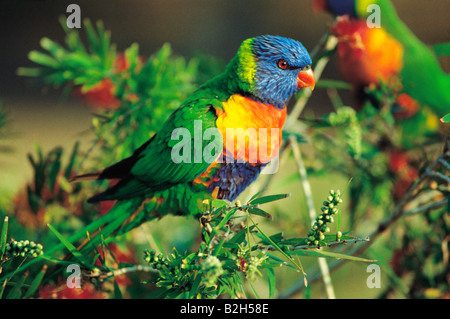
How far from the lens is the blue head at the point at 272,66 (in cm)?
63

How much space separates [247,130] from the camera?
2.04ft

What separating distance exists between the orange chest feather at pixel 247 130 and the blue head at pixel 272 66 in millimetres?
30

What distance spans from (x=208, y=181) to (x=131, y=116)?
0.29m

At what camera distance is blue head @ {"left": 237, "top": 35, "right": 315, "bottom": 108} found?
63 centimetres

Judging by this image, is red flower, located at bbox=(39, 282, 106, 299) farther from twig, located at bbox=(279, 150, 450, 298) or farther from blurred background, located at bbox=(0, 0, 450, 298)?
blurred background, located at bbox=(0, 0, 450, 298)

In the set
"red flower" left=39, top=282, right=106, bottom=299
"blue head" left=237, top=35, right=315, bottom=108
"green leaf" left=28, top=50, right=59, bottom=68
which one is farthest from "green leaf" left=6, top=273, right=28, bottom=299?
"green leaf" left=28, top=50, right=59, bottom=68

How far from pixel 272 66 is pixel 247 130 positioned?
12 centimetres

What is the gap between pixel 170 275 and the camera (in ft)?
1.44

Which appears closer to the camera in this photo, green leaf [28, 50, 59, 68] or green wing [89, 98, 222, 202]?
green wing [89, 98, 222, 202]

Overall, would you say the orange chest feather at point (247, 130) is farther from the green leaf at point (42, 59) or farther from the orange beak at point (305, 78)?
the green leaf at point (42, 59)

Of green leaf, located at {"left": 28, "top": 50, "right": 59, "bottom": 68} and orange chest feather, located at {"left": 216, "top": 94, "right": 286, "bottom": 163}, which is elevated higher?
green leaf, located at {"left": 28, "top": 50, "right": 59, "bottom": 68}

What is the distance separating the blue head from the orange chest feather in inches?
1.2
